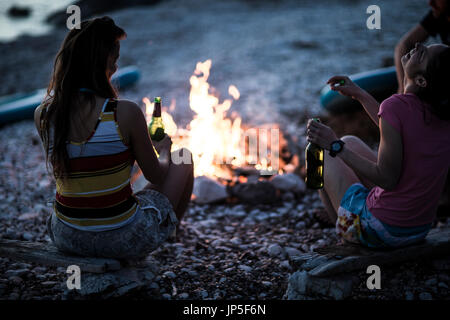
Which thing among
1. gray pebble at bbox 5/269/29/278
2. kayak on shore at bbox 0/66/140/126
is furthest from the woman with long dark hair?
kayak on shore at bbox 0/66/140/126

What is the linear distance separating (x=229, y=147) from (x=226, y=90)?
3.14m

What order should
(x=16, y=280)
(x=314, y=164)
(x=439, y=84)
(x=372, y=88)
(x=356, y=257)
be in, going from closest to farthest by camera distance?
(x=439, y=84) → (x=356, y=257) → (x=16, y=280) → (x=314, y=164) → (x=372, y=88)

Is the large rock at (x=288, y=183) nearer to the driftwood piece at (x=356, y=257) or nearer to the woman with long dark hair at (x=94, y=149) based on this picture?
the driftwood piece at (x=356, y=257)

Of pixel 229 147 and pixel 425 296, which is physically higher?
pixel 229 147

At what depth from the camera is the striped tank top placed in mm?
2576

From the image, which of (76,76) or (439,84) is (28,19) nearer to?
(76,76)

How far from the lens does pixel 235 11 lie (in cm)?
1705

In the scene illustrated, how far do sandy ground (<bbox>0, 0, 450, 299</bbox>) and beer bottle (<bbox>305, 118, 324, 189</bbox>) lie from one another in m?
0.77

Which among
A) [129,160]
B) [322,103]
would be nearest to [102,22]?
[129,160]

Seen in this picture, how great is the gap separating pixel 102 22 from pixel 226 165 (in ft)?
11.3

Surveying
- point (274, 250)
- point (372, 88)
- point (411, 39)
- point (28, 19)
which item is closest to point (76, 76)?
point (274, 250)

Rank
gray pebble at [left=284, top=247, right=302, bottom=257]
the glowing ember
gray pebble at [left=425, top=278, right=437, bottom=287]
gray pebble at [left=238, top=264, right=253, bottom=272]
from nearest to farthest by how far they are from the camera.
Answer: gray pebble at [left=425, top=278, right=437, bottom=287] → gray pebble at [left=238, top=264, right=253, bottom=272] → gray pebble at [left=284, top=247, right=302, bottom=257] → the glowing ember

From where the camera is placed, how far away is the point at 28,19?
21.8m

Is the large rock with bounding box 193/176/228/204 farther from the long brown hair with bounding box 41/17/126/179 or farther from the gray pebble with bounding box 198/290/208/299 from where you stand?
the long brown hair with bounding box 41/17/126/179
